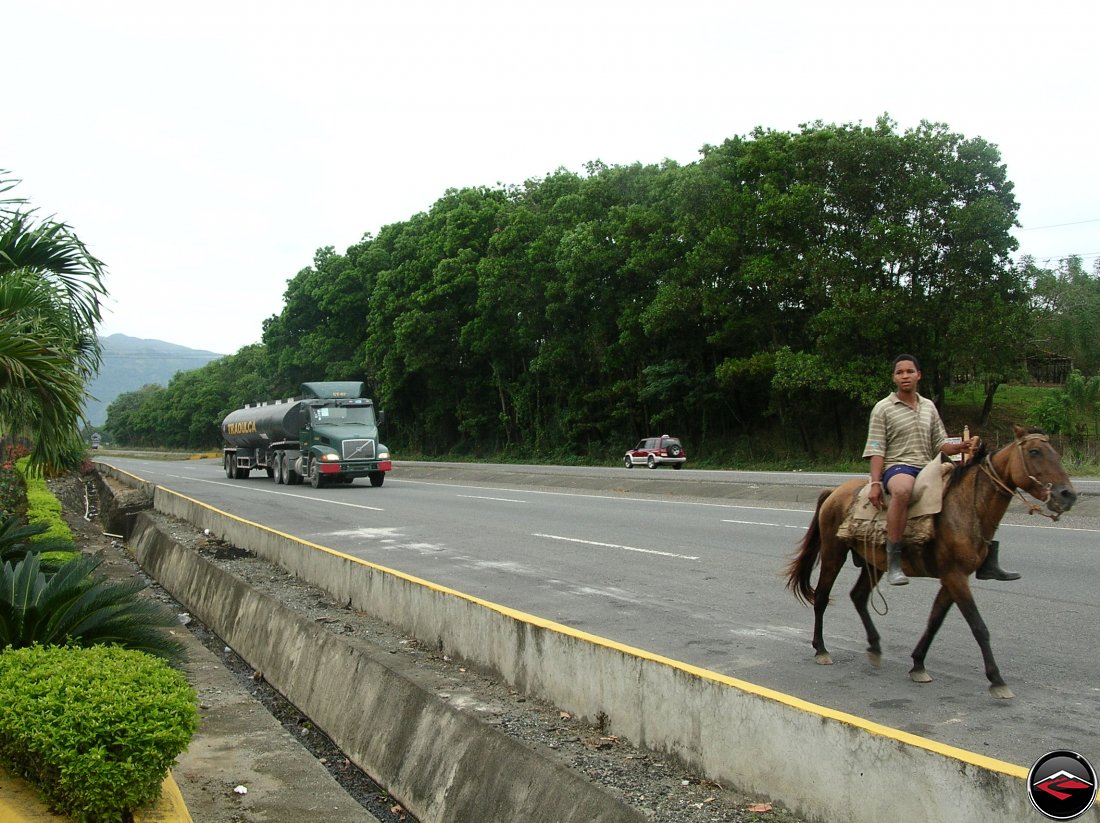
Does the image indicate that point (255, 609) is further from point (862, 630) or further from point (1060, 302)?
point (1060, 302)

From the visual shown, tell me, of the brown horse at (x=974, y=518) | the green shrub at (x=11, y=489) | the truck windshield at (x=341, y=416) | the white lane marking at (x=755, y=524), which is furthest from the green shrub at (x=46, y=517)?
the truck windshield at (x=341, y=416)

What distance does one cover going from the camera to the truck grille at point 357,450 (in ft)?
102

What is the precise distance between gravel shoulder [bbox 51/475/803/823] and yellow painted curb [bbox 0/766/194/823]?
1.53 feet

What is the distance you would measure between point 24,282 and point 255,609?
392cm

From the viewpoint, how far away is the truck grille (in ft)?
102

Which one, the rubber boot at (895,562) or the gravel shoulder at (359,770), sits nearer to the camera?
the gravel shoulder at (359,770)

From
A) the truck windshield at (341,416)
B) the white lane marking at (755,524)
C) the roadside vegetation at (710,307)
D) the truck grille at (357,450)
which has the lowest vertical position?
the white lane marking at (755,524)

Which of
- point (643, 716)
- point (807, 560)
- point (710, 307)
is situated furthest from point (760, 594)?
point (710, 307)

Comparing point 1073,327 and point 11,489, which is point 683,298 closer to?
point 1073,327

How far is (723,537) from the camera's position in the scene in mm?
15312

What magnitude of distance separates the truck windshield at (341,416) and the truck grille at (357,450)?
52.3 inches

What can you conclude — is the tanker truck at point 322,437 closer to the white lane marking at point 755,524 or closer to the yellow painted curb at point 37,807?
the white lane marking at point 755,524

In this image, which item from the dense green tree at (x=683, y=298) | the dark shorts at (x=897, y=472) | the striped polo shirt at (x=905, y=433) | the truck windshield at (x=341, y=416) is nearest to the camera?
the dark shorts at (x=897, y=472)

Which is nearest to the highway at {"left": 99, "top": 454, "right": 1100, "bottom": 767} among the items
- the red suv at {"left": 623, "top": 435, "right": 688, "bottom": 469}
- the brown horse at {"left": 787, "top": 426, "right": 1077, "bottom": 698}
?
the brown horse at {"left": 787, "top": 426, "right": 1077, "bottom": 698}
